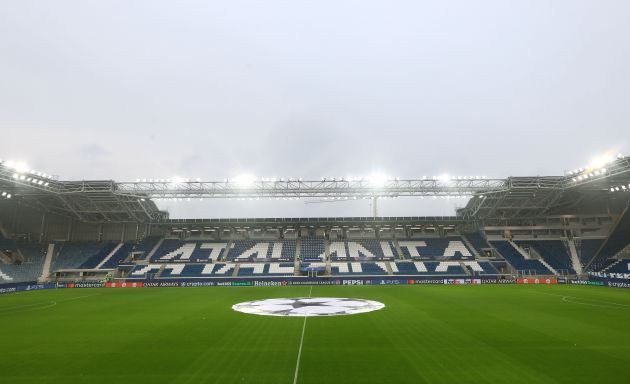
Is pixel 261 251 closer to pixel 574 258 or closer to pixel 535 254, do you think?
pixel 535 254

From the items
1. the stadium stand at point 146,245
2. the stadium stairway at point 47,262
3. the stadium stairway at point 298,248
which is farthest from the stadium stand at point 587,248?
the stadium stairway at point 47,262

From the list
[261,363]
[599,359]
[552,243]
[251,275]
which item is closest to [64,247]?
[251,275]

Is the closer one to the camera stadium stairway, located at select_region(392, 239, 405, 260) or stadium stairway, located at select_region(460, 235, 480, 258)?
stadium stairway, located at select_region(460, 235, 480, 258)

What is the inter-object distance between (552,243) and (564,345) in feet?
174

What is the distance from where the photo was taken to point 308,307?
2586 cm

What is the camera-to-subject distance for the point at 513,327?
1794 cm

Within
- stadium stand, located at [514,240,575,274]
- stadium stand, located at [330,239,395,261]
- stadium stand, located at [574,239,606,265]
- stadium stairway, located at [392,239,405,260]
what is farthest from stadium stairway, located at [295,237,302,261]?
stadium stand, located at [574,239,606,265]

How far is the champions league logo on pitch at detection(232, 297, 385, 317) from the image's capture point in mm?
23250

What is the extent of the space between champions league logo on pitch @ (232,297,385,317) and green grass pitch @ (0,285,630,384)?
158 centimetres

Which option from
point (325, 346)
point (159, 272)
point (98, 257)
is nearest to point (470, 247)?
point (159, 272)

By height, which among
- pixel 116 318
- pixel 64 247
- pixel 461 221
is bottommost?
pixel 116 318

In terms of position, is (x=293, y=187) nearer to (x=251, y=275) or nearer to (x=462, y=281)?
(x=251, y=275)

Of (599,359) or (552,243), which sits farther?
(552,243)

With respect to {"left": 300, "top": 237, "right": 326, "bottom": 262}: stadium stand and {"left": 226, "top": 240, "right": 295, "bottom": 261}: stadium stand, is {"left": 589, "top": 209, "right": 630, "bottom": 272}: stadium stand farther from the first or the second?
{"left": 226, "top": 240, "right": 295, "bottom": 261}: stadium stand
